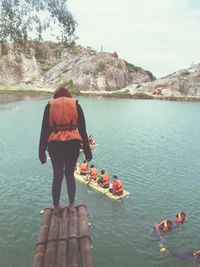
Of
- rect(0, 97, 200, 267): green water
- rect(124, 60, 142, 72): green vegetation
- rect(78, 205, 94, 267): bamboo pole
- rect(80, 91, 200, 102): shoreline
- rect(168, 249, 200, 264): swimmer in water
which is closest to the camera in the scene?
rect(78, 205, 94, 267): bamboo pole

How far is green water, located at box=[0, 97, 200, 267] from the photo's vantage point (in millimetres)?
20594

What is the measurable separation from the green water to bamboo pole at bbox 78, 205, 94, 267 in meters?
12.3

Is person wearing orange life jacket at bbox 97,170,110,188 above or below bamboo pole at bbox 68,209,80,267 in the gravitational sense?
below

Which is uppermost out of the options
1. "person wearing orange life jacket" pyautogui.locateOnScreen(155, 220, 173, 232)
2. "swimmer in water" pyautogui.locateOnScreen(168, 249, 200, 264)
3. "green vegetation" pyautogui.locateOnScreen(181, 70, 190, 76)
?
"green vegetation" pyautogui.locateOnScreen(181, 70, 190, 76)

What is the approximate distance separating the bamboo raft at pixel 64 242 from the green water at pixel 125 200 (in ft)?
40.1

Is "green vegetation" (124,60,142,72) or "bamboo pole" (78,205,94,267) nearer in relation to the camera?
"bamboo pole" (78,205,94,267)

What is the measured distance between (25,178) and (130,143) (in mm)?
22980

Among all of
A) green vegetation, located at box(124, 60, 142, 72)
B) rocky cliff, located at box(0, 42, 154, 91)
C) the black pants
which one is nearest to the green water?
the black pants

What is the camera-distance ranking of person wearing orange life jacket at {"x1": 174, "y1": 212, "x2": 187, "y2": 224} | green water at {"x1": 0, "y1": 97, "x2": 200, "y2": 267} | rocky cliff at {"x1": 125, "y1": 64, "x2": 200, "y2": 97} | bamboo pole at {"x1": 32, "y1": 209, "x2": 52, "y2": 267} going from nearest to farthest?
bamboo pole at {"x1": 32, "y1": 209, "x2": 52, "y2": 267}, green water at {"x1": 0, "y1": 97, "x2": 200, "y2": 267}, person wearing orange life jacket at {"x1": 174, "y1": 212, "x2": 187, "y2": 224}, rocky cliff at {"x1": 125, "y1": 64, "x2": 200, "y2": 97}

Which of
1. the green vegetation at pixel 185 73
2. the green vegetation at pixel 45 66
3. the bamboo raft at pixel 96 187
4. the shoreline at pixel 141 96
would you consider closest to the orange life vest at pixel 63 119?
the bamboo raft at pixel 96 187

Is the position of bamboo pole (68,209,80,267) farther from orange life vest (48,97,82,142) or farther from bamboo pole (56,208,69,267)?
orange life vest (48,97,82,142)

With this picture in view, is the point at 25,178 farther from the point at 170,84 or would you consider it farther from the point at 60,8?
the point at 170,84

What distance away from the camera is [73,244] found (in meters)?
6.91

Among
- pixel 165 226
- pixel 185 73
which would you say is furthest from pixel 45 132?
pixel 185 73
